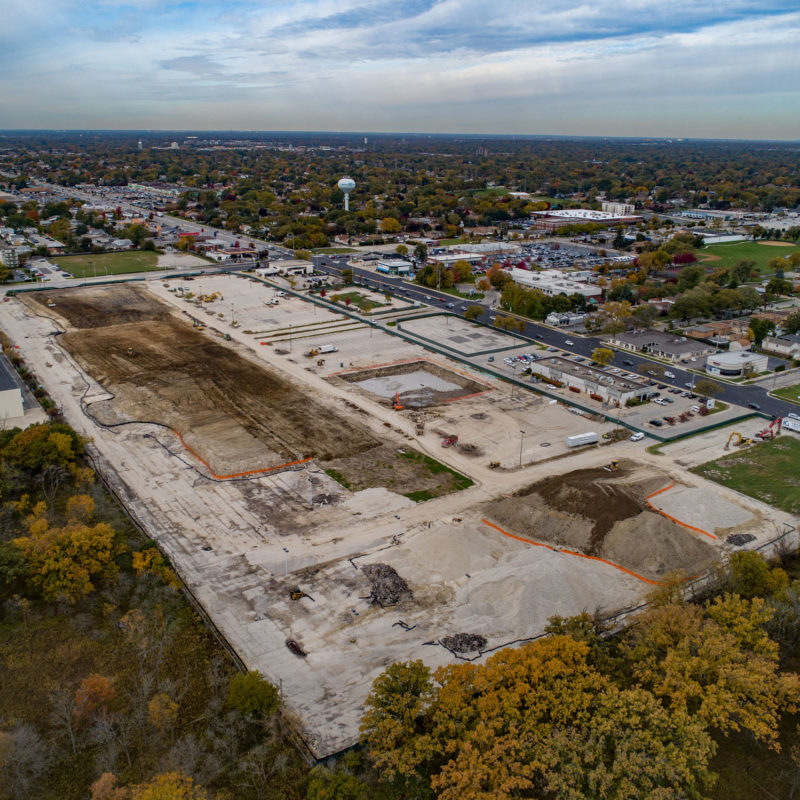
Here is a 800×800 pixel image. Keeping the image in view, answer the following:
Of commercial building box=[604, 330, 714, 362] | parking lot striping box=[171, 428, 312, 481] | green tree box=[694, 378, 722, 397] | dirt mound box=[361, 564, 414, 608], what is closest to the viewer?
dirt mound box=[361, 564, 414, 608]

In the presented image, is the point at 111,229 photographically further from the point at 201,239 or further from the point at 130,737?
the point at 130,737

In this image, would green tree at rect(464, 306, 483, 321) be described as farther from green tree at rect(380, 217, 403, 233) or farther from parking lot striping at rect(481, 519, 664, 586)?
green tree at rect(380, 217, 403, 233)

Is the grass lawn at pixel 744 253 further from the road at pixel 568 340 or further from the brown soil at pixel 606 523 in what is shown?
the brown soil at pixel 606 523

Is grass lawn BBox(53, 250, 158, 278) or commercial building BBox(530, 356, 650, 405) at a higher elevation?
grass lawn BBox(53, 250, 158, 278)

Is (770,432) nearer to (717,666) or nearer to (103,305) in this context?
(717,666)

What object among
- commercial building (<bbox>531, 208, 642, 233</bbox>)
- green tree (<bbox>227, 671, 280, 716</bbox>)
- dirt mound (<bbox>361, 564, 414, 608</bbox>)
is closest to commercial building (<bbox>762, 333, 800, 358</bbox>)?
dirt mound (<bbox>361, 564, 414, 608</bbox>)

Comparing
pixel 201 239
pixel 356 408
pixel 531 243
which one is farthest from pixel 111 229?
pixel 356 408

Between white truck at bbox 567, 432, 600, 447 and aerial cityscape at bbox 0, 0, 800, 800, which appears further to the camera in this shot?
white truck at bbox 567, 432, 600, 447

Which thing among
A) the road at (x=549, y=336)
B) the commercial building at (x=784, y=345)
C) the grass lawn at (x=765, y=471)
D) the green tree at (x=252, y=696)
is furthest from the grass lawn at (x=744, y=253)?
the green tree at (x=252, y=696)
